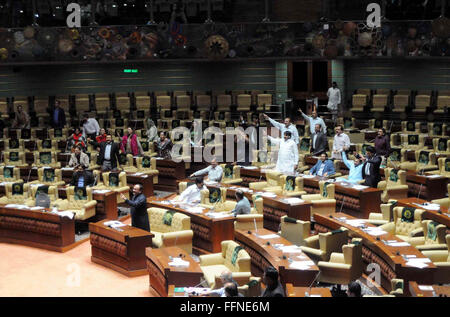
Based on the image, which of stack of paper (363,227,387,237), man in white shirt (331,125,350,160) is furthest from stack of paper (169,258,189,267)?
man in white shirt (331,125,350,160)

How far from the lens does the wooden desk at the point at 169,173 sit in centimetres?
1880

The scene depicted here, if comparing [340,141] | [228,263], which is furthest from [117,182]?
[228,263]

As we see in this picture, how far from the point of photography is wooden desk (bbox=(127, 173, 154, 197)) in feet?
56.9

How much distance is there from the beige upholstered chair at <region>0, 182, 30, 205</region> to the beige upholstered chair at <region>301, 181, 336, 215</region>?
6.60 m

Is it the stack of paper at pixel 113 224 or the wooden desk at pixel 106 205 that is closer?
the stack of paper at pixel 113 224

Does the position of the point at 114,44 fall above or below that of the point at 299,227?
above

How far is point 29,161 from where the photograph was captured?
69.4 feet

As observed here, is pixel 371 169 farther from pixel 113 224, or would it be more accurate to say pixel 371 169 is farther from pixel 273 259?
pixel 113 224

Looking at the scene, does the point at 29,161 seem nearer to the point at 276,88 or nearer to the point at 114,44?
the point at 114,44

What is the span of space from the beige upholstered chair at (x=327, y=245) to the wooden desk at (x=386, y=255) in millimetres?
413

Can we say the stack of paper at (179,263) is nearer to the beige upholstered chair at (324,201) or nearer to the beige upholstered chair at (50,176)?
the beige upholstered chair at (324,201)

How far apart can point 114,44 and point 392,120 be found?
33.8 ft

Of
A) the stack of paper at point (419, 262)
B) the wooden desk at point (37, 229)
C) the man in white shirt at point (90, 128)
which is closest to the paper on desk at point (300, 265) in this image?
the stack of paper at point (419, 262)
